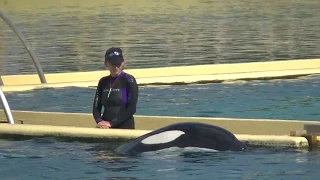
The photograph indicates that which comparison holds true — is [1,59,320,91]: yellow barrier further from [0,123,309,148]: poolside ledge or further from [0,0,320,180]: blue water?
[0,123,309,148]: poolside ledge

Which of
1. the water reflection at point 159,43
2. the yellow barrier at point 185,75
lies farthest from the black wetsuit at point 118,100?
the water reflection at point 159,43

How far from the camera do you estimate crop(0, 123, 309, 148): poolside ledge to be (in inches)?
362

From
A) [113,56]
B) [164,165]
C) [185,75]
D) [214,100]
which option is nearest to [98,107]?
[113,56]

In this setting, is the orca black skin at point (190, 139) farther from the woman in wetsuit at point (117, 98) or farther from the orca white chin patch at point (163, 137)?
the woman in wetsuit at point (117, 98)

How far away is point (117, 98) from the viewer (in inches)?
400

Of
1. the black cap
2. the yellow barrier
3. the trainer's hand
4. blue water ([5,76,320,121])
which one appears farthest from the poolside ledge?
the yellow barrier

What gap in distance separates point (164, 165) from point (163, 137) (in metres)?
0.41

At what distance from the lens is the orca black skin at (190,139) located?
9172mm

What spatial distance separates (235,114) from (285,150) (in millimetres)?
5161

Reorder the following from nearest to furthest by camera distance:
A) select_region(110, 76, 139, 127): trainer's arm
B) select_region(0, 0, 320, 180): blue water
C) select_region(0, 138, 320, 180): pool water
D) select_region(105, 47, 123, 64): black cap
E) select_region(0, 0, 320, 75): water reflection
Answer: select_region(0, 138, 320, 180): pool water, select_region(0, 0, 320, 180): blue water, select_region(105, 47, 123, 64): black cap, select_region(110, 76, 139, 127): trainer's arm, select_region(0, 0, 320, 75): water reflection

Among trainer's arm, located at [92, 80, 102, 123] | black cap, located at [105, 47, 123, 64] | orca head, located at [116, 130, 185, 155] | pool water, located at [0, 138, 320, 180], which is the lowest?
pool water, located at [0, 138, 320, 180]

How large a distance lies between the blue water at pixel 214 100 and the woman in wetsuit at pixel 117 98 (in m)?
4.08

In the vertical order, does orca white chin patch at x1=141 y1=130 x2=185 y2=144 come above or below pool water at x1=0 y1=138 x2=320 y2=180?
above

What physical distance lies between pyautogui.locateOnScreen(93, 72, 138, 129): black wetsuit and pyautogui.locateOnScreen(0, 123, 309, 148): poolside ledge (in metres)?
0.24
